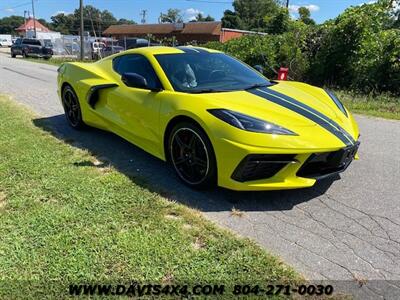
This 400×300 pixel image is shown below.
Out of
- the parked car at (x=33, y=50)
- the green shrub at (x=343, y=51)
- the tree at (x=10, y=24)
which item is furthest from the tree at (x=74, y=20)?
the green shrub at (x=343, y=51)

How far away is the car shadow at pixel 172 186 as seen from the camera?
3596mm

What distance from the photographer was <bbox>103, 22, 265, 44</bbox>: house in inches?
1922

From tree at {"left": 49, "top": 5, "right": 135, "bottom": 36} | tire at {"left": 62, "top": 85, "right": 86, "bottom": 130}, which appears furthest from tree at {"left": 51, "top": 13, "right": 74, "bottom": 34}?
tire at {"left": 62, "top": 85, "right": 86, "bottom": 130}

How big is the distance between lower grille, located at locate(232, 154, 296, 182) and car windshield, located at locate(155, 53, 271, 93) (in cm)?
104

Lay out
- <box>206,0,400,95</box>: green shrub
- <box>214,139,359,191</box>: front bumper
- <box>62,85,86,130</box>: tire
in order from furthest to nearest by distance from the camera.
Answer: <box>206,0,400,95</box>: green shrub < <box>62,85,86,130</box>: tire < <box>214,139,359,191</box>: front bumper

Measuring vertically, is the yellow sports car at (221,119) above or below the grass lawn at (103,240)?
above

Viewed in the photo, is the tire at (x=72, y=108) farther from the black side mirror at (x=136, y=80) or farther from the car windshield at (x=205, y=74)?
the car windshield at (x=205, y=74)

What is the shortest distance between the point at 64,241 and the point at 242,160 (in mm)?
1535

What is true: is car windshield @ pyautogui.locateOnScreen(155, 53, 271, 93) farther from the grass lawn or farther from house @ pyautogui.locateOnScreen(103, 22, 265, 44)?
house @ pyautogui.locateOnScreen(103, 22, 265, 44)

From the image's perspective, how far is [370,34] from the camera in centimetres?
1222

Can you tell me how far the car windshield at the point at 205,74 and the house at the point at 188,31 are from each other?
40123 millimetres

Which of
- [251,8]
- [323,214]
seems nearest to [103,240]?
[323,214]

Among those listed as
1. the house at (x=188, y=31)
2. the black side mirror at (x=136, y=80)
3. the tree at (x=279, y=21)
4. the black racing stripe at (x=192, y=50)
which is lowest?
the black side mirror at (x=136, y=80)

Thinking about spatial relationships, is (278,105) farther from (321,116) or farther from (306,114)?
(321,116)
